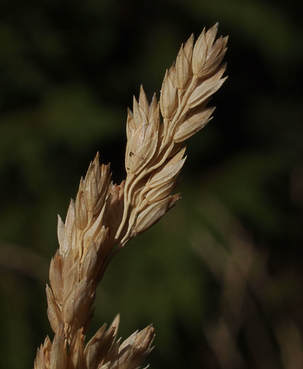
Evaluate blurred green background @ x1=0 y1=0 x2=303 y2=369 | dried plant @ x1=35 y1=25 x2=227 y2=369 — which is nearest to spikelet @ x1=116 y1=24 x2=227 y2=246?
dried plant @ x1=35 y1=25 x2=227 y2=369

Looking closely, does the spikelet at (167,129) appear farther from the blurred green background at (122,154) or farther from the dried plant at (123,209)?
the blurred green background at (122,154)

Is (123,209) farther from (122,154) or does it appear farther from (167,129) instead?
(122,154)

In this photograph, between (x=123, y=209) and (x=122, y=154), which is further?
(x=122, y=154)

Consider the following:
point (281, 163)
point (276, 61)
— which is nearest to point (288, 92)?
point (276, 61)

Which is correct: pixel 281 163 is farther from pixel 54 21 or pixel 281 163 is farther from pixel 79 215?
pixel 79 215

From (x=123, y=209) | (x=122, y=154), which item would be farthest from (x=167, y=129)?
(x=122, y=154)

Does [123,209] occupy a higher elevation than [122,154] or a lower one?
lower

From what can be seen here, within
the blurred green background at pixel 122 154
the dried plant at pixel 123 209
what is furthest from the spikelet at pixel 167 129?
the blurred green background at pixel 122 154
